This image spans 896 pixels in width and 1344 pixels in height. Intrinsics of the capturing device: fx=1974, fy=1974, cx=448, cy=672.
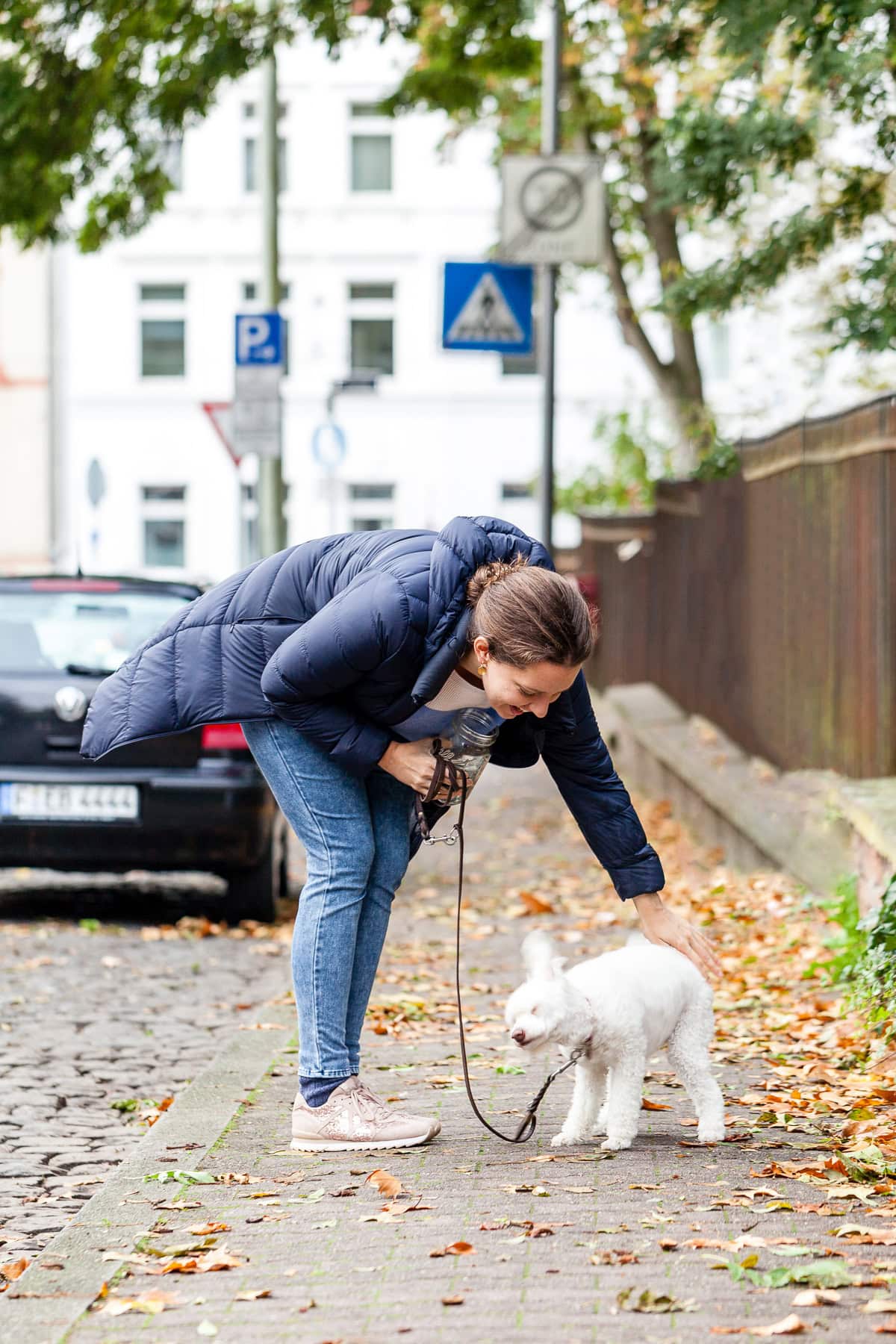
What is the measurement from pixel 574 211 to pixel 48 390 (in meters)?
28.8

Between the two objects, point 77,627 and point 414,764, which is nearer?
point 414,764

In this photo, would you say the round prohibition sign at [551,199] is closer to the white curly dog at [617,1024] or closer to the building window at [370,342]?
the white curly dog at [617,1024]

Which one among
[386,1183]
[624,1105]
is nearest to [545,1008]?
[624,1105]

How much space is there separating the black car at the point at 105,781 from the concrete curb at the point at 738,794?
232cm

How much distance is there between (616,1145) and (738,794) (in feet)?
18.3

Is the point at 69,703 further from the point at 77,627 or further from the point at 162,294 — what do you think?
the point at 162,294

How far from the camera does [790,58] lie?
8719 mm

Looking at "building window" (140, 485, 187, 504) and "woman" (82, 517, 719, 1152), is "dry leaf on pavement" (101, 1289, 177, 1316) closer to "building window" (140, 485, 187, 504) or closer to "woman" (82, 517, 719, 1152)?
"woman" (82, 517, 719, 1152)

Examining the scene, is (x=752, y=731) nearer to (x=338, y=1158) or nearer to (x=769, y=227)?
(x=769, y=227)

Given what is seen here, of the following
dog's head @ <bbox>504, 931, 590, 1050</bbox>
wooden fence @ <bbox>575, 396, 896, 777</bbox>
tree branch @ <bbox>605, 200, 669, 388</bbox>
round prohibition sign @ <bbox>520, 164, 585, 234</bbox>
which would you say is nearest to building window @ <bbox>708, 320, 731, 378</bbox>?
tree branch @ <bbox>605, 200, 669, 388</bbox>

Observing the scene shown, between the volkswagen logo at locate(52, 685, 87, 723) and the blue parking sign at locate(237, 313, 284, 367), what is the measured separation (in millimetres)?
6627

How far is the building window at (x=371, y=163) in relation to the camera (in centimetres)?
3944

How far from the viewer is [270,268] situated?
16531mm

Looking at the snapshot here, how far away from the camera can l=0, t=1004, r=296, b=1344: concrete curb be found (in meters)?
3.57
